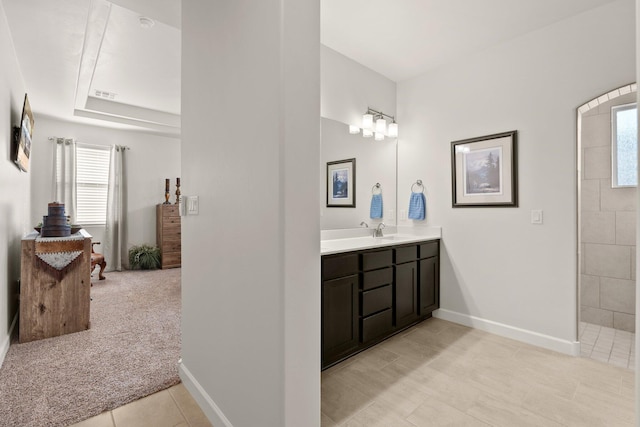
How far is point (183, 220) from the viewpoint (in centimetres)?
207

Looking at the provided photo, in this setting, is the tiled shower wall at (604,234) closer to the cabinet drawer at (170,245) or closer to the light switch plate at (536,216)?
the light switch plate at (536,216)

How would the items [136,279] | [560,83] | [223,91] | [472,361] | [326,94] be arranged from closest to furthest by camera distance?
[223,91] < [472,361] < [560,83] < [326,94] < [136,279]

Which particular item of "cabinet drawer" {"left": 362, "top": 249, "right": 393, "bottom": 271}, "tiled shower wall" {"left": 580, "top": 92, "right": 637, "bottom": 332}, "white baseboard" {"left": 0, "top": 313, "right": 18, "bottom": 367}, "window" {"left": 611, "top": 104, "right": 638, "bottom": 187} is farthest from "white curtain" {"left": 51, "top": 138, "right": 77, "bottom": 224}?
"window" {"left": 611, "top": 104, "right": 638, "bottom": 187}

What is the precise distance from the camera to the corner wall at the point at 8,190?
2436 millimetres

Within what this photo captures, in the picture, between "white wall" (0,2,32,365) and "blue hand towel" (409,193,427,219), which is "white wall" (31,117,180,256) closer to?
"white wall" (0,2,32,365)

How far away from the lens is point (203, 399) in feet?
5.85

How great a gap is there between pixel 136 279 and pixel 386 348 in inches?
161

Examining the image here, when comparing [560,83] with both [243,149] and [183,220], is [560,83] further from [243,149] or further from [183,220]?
[183,220]

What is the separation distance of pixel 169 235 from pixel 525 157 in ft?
18.2

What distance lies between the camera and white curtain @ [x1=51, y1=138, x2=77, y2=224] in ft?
16.5

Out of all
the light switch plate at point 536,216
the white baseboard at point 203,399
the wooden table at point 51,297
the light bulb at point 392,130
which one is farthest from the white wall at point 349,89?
the wooden table at point 51,297

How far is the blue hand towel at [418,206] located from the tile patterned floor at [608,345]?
177 cm

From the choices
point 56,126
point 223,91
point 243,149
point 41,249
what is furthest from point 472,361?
point 56,126

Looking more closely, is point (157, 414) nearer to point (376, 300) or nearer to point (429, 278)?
point (376, 300)
